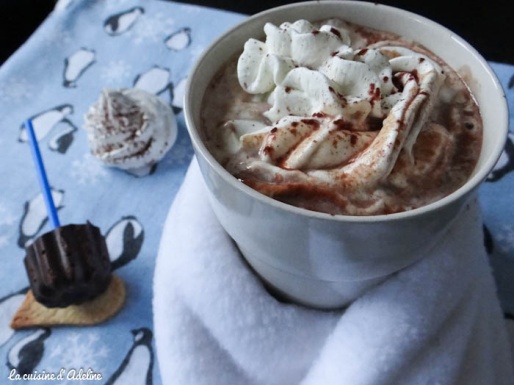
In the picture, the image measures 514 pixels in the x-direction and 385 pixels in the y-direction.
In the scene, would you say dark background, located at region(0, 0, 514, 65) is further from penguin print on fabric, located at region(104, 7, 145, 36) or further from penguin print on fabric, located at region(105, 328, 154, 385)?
penguin print on fabric, located at region(105, 328, 154, 385)

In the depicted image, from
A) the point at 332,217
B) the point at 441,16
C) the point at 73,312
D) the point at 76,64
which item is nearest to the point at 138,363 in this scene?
the point at 73,312

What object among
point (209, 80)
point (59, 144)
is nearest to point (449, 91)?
point (209, 80)

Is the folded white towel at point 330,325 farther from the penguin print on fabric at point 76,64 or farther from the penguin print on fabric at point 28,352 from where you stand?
the penguin print on fabric at point 76,64

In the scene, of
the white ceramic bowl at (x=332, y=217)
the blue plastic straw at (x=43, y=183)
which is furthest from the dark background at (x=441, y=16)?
the white ceramic bowl at (x=332, y=217)

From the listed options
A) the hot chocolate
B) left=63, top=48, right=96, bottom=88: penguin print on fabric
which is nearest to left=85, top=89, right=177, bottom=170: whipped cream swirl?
left=63, top=48, right=96, bottom=88: penguin print on fabric

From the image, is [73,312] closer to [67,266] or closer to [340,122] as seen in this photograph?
[67,266]

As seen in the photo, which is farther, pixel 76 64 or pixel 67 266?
pixel 76 64

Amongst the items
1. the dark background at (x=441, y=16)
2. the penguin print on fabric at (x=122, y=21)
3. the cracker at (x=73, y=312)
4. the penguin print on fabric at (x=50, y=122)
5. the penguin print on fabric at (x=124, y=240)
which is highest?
the penguin print on fabric at (x=122, y=21)
